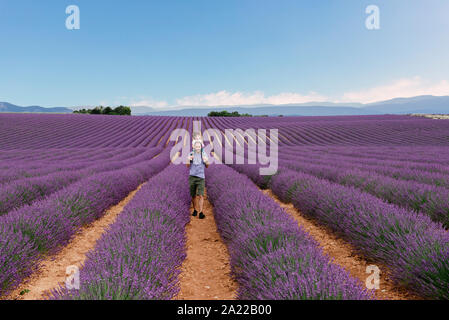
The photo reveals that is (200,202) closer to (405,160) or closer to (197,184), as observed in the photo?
(197,184)

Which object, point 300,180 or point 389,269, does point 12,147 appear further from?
point 389,269

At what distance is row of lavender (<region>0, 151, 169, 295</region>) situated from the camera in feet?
7.18

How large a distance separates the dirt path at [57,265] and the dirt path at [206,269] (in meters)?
1.02

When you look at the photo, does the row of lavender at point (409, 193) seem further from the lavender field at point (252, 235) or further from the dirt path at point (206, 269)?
the dirt path at point (206, 269)

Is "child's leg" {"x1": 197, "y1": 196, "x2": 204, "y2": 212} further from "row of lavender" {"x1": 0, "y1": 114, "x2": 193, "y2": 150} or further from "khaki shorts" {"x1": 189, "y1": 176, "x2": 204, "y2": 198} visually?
"row of lavender" {"x1": 0, "y1": 114, "x2": 193, "y2": 150}

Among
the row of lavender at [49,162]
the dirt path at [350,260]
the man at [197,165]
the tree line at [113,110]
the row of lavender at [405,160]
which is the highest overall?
the tree line at [113,110]

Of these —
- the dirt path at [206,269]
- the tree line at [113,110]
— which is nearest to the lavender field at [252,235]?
the dirt path at [206,269]

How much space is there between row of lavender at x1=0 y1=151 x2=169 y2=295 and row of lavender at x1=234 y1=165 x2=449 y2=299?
3.38 metres

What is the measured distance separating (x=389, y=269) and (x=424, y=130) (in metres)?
29.3

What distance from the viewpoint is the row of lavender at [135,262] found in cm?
139

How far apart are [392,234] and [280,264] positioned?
1432 mm

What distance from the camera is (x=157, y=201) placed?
11.0 feet

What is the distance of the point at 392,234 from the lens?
2.31 m

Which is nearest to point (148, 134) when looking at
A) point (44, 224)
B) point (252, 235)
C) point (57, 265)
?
point (44, 224)
